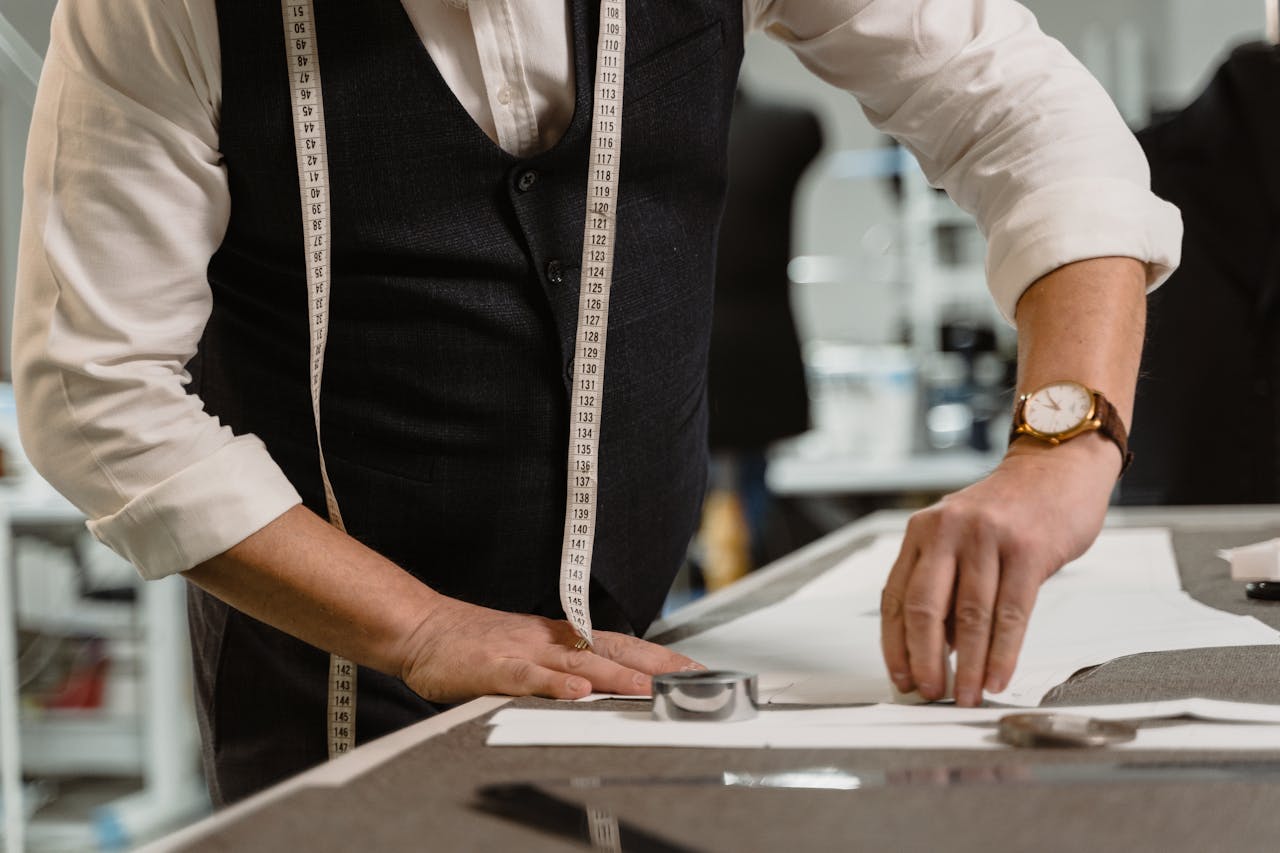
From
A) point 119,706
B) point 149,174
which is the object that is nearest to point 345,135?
point 149,174

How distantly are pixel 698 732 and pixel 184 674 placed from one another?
2.53 meters

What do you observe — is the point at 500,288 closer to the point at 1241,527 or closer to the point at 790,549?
the point at 1241,527

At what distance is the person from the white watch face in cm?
1

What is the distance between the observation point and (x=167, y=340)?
93cm

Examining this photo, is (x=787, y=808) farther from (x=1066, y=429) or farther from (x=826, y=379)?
(x=826, y=379)

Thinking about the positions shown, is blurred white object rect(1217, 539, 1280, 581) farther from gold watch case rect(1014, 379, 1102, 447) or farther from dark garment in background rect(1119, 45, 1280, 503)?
dark garment in background rect(1119, 45, 1280, 503)

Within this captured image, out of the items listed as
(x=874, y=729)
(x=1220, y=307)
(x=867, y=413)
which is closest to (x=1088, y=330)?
(x=874, y=729)

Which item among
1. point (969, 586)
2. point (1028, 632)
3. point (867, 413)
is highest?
point (969, 586)

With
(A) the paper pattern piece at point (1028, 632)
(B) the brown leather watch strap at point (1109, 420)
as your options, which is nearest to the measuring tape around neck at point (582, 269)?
(A) the paper pattern piece at point (1028, 632)

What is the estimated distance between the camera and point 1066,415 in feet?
2.69

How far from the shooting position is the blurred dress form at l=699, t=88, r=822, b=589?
3561 millimetres

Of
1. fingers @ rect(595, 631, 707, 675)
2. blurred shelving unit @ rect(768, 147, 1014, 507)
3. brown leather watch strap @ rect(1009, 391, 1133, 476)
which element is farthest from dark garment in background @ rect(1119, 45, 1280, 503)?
fingers @ rect(595, 631, 707, 675)

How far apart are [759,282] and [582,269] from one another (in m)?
2.60

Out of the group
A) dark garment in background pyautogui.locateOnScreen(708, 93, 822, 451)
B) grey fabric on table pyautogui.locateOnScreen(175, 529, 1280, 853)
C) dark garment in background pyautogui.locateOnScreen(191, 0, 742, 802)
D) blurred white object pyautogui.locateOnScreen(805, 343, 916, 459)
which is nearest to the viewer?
grey fabric on table pyautogui.locateOnScreen(175, 529, 1280, 853)
